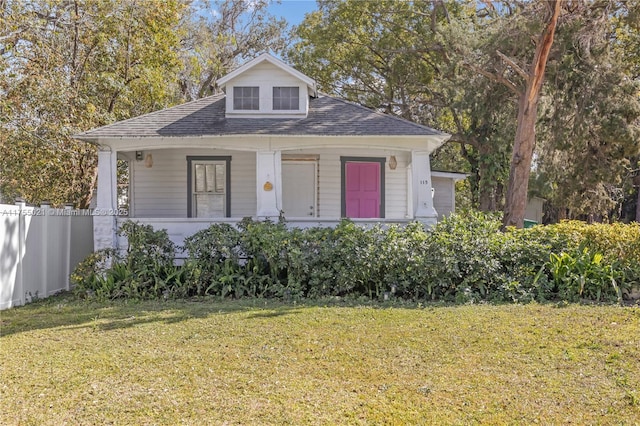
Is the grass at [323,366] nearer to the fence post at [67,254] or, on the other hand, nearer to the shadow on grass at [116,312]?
the shadow on grass at [116,312]

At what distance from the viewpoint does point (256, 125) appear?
10453mm

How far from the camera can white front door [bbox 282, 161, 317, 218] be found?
12266 millimetres

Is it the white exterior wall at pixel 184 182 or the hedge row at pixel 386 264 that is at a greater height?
the white exterior wall at pixel 184 182

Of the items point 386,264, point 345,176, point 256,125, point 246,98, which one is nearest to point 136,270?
point 256,125

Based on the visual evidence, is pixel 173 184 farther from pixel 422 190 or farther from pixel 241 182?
pixel 422 190

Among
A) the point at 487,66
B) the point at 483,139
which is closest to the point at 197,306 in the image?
the point at 487,66

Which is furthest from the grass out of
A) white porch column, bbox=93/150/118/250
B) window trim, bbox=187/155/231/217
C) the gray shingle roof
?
window trim, bbox=187/155/231/217

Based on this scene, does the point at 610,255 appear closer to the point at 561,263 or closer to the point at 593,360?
the point at 561,263

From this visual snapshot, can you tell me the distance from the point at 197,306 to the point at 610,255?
707cm

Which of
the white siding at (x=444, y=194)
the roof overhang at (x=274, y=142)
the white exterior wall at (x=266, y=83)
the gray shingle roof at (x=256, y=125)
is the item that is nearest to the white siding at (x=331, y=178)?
the gray shingle roof at (x=256, y=125)

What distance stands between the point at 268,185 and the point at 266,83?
2.74m

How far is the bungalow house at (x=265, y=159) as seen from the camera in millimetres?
9852

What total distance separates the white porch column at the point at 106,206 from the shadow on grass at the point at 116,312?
1.65 m

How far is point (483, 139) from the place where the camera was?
67.2 ft
